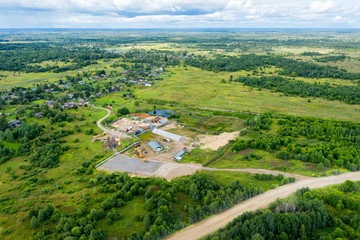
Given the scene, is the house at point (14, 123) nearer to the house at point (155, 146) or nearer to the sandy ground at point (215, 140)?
the house at point (155, 146)

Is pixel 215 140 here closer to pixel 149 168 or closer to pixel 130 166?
pixel 149 168

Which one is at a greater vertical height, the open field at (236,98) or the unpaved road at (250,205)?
the open field at (236,98)

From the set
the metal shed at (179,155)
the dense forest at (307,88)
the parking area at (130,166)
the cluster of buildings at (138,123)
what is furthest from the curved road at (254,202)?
the dense forest at (307,88)

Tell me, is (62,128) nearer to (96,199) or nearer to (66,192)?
(66,192)

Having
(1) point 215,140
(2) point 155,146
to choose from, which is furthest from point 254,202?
(2) point 155,146

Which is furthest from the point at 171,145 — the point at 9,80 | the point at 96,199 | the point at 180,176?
the point at 9,80
